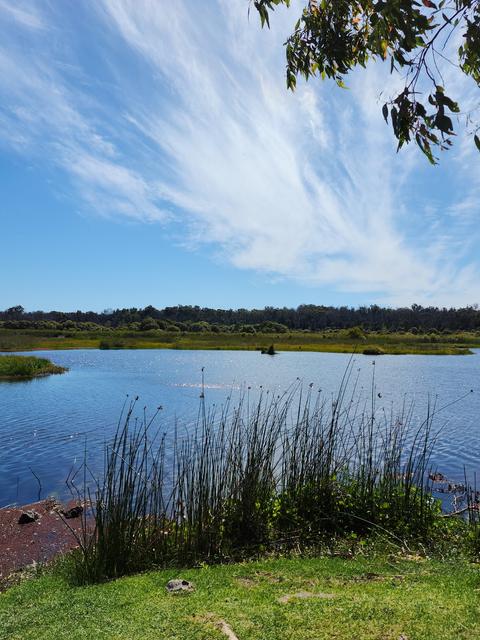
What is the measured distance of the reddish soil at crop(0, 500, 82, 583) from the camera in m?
7.03

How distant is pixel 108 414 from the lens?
18422 mm

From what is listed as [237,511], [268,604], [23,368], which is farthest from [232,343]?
[268,604]

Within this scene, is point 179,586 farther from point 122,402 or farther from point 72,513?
point 122,402

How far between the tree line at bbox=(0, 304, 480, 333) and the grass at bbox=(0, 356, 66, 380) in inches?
3387

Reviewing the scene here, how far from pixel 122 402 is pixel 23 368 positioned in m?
12.3

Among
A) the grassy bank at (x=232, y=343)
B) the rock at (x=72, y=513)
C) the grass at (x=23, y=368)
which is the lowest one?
the rock at (x=72, y=513)

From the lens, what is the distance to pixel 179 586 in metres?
4.62

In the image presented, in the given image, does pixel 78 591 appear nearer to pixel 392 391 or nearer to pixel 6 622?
pixel 6 622

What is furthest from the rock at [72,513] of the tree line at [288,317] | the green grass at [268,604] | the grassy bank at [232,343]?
the tree line at [288,317]

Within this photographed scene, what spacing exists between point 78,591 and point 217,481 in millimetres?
2271

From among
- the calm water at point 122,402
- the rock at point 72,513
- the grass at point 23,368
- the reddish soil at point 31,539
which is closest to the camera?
the reddish soil at point 31,539

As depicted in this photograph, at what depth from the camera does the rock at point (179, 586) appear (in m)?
4.56

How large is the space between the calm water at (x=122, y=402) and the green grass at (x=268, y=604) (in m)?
5.54

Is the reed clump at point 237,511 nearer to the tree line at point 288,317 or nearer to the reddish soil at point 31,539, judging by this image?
the reddish soil at point 31,539
